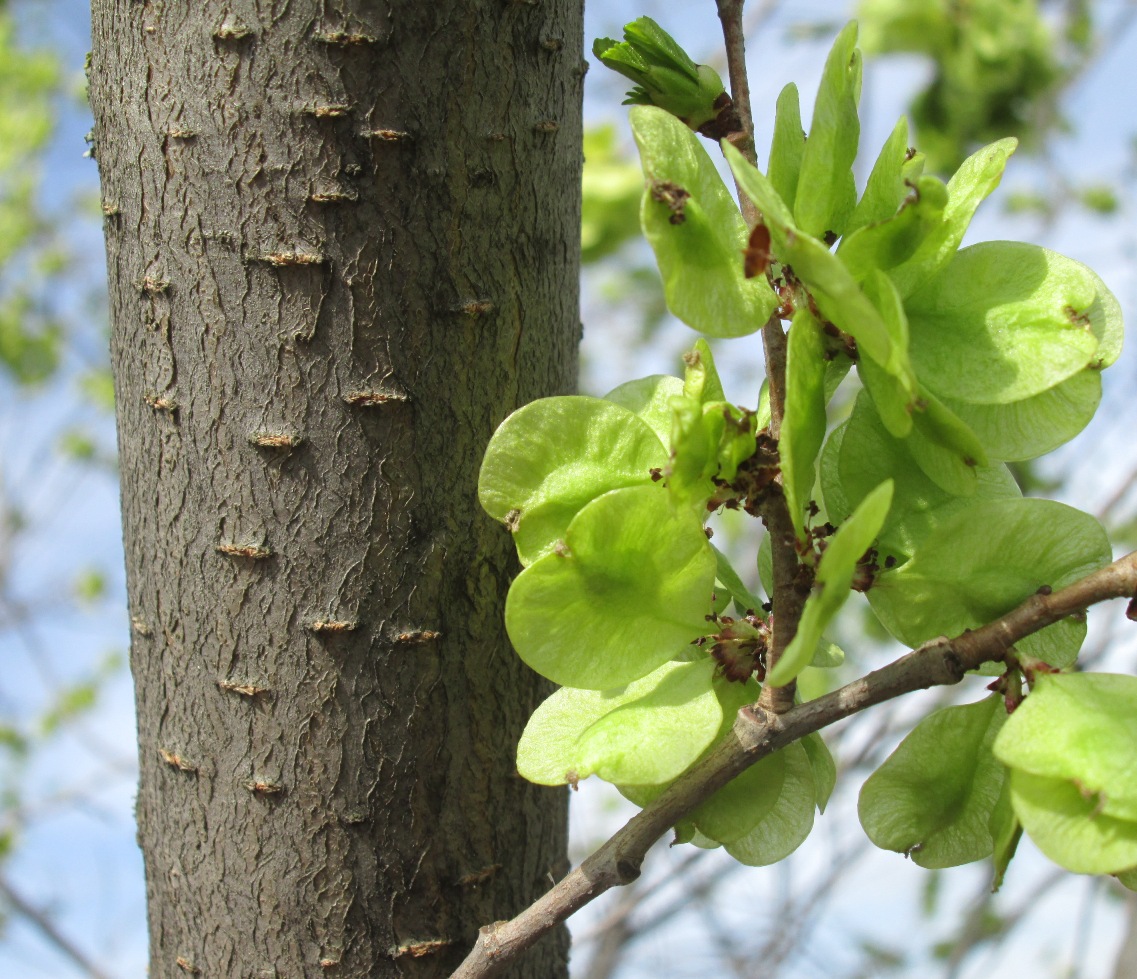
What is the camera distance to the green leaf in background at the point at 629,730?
508 millimetres

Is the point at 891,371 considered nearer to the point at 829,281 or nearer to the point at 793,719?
the point at 829,281

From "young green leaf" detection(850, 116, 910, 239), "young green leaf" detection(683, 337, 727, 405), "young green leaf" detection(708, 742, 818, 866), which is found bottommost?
"young green leaf" detection(708, 742, 818, 866)

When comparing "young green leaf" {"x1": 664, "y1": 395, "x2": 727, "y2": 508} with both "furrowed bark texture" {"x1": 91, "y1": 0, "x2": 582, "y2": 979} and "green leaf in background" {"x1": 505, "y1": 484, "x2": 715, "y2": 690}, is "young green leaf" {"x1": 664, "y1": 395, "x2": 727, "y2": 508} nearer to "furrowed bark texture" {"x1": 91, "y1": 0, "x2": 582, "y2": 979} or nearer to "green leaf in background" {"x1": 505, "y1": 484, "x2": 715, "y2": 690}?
"green leaf in background" {"x1": 505, "y1": 484, "x2": 715, "y2": 690}

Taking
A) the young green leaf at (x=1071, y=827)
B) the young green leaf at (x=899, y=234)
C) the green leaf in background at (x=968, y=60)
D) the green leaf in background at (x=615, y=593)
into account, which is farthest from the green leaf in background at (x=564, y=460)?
the green leaf in background at (x=968, y=60)

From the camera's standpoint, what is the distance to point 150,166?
661 mm

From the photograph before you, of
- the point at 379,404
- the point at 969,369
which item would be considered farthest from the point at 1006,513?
the point at 379,404

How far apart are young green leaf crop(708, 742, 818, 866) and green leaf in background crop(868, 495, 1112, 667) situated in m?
0.11

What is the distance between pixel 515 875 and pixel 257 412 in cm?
37

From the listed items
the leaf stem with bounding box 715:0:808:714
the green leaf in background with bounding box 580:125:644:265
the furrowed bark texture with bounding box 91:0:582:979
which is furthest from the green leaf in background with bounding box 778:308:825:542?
the green leaf in background with bounding box 580:125:644:265

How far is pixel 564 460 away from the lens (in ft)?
1.81

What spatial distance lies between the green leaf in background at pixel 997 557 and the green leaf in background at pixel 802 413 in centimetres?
8

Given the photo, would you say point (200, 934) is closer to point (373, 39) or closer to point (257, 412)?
point (257, 412)

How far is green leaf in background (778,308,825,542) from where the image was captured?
0.48m

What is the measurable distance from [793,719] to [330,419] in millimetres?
332
